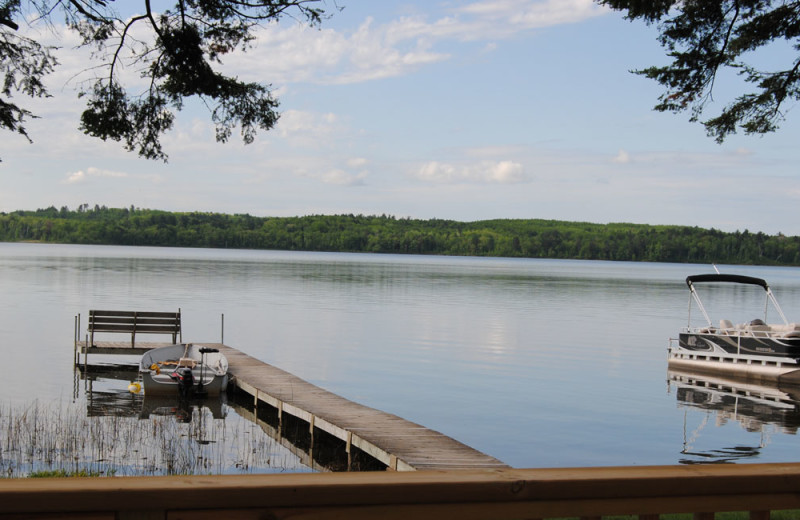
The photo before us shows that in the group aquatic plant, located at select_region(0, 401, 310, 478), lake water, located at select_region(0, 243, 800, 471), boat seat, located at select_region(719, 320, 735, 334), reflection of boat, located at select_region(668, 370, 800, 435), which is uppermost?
boat seat, located at select_region(719, 320, 735, 334)

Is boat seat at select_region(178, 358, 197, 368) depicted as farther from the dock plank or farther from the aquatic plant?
the aquatic plant

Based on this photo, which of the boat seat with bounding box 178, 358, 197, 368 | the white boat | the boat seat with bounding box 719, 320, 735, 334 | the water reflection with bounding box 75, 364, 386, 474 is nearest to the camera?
the water reflection with bounding box 75, 364, 386, 474

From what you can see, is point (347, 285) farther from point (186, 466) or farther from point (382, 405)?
point (186, 466)

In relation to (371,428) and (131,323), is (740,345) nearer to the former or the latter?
(371,428)

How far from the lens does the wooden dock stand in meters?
10.5

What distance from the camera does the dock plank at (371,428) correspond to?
34.2ft

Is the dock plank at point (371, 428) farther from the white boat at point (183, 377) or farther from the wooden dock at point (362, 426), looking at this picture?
the white boat at point (183, 377)

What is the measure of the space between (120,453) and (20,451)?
146 centimetres

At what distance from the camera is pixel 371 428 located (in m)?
12.5

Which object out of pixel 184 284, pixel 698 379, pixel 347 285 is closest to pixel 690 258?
pixel 347 285

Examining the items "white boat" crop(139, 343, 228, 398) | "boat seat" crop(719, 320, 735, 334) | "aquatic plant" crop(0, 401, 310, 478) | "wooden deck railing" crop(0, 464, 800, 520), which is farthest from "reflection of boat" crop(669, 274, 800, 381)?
"wooden deck railing" crop(0, 464, 800, 520)

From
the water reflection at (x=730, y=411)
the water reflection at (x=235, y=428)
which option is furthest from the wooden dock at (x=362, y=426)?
the water reflection at (x=730, y=411)

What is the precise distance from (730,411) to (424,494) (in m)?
21.2

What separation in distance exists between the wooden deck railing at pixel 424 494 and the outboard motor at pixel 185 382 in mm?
16356
